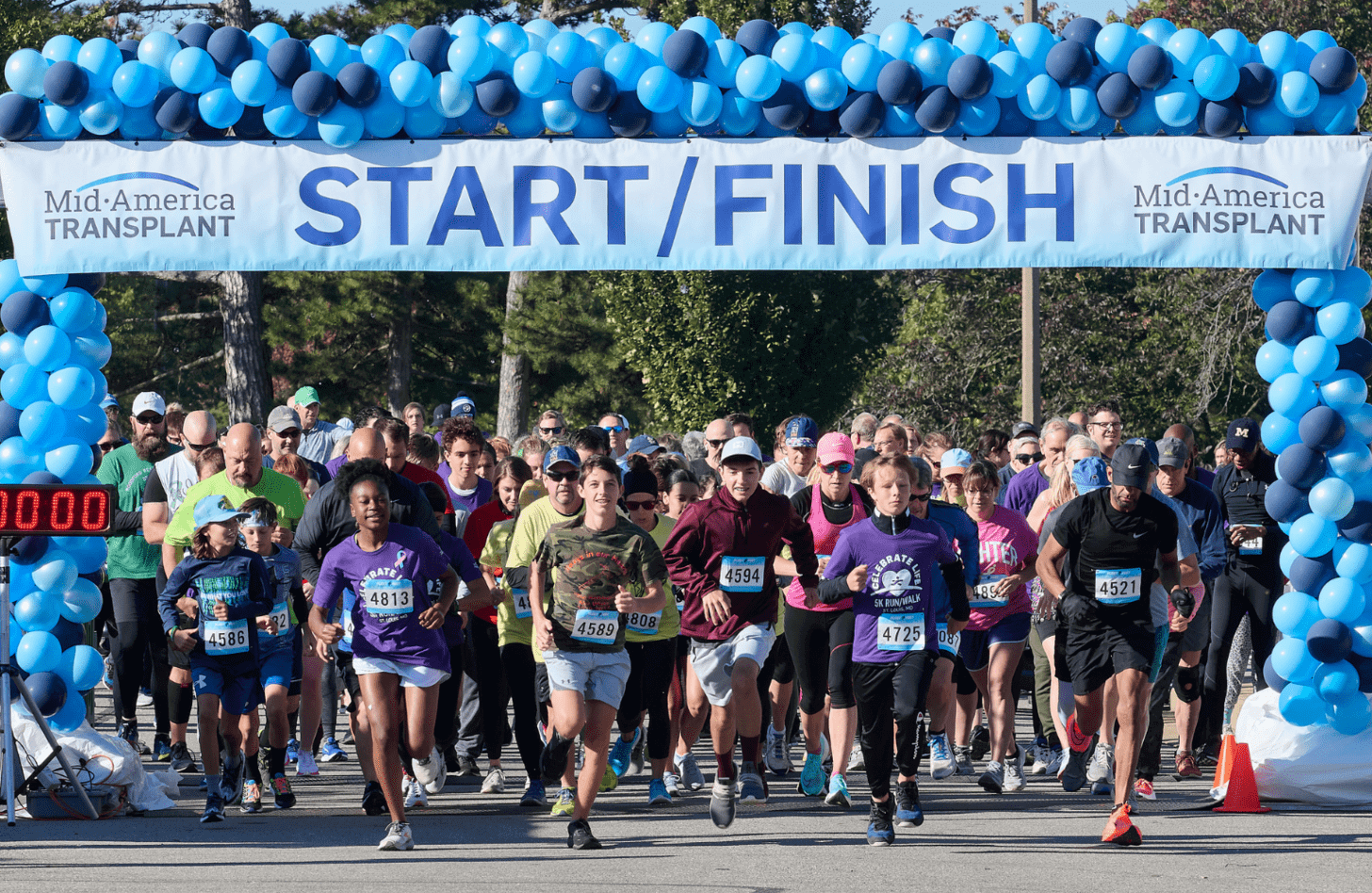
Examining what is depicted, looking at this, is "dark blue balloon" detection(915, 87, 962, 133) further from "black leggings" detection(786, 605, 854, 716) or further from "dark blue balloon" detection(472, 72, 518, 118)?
"black leggings" detection(786, 605, 854, 716)

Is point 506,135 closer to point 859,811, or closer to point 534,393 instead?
point 859,811

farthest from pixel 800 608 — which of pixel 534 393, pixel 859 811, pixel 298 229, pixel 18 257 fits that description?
pixel 534 393

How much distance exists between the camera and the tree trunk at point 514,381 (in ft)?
94.2

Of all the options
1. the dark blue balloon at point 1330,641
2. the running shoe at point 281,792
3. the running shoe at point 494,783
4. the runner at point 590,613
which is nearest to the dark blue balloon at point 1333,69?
the dark blue balloon at point 1330,641

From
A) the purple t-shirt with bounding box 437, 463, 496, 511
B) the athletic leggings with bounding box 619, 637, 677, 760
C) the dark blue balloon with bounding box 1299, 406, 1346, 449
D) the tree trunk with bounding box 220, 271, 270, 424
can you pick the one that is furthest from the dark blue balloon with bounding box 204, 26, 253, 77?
the tree trunk with bounding box 220, 271, 270, 424

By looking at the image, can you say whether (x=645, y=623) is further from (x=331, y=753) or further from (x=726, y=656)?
(x=331, y=753)

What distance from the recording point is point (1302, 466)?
9617 millimetres

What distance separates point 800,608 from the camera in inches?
378

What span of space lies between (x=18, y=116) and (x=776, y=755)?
5653 mm

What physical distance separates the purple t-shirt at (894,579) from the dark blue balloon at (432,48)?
3.50 metres

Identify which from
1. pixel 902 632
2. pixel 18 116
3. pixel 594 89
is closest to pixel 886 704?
pixel 902 632

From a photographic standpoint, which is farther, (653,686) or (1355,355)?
(1355,355)

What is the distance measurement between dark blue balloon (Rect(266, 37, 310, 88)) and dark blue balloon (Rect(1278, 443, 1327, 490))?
573 cm

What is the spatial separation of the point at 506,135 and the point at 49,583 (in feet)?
11.4
